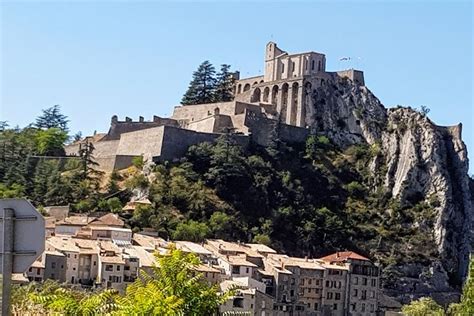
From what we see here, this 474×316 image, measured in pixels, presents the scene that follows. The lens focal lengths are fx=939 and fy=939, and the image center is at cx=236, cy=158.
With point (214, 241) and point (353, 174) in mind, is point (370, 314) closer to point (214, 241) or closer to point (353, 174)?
point (214, 241)

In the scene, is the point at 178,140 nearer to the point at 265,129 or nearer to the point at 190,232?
the point at 265,129

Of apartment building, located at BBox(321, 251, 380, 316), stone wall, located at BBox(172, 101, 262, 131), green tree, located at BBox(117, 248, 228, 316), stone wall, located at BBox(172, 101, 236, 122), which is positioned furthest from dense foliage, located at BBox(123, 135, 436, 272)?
green tree, located at BBox(117, 248, 228, 316)

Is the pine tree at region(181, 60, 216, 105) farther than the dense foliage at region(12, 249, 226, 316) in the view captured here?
Yes

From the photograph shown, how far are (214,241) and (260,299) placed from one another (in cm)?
1143

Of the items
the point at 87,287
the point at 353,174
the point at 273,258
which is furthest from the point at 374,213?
the point at 87,287

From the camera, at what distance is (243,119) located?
79.9m

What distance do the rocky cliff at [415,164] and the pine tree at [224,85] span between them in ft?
36.2

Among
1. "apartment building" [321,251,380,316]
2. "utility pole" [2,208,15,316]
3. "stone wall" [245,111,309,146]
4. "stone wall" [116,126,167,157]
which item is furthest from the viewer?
"stone wall" [245,111,309,146]

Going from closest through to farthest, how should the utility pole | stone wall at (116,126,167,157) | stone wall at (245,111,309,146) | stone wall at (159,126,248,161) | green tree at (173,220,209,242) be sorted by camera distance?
the utility pole < green tree at (173,220,209,242) < stone wall at (159,126,248,161) < stone wall at (116,126,167,157) < stone wall at (245,111,309,146)

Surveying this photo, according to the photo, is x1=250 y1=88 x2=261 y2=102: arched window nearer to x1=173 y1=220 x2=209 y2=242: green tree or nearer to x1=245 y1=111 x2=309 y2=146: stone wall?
x1=245 y1=111 x2=309 y2=146: stone wall

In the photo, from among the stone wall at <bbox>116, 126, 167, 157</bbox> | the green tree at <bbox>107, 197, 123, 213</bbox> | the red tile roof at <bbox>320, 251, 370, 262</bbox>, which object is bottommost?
the red tile roof at <bbox>320, 251, 370, 262</bbox>

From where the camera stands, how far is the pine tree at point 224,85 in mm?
93000

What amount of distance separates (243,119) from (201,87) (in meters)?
14.8

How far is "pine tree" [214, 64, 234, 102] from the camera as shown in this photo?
9300cm
